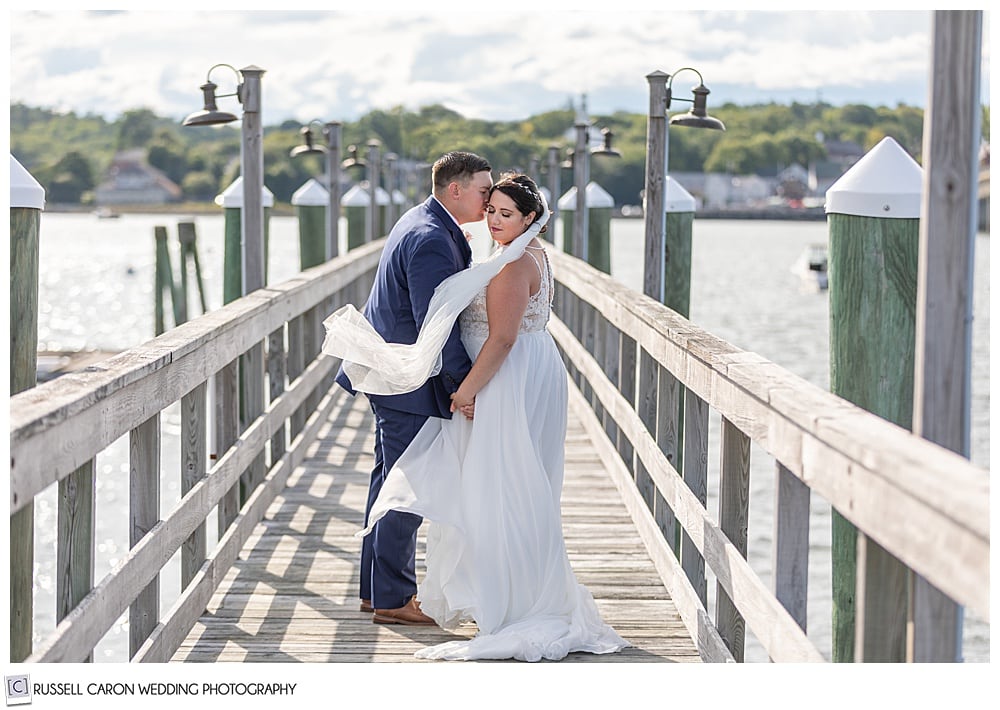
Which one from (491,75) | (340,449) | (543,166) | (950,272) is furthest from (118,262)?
(950,272)

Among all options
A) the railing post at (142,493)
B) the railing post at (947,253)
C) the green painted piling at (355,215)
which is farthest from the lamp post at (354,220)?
the railing post at (947,253)

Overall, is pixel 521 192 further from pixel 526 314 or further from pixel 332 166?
pixel 332 166

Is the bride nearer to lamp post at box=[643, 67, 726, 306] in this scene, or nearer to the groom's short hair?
the groom's short hair

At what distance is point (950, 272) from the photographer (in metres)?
2.16

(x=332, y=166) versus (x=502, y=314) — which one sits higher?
(x=332, y=166)

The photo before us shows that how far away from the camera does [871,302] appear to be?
354 centimetres

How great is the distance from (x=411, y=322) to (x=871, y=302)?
153 cm

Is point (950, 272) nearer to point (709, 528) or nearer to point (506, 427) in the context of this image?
point (709, 528)

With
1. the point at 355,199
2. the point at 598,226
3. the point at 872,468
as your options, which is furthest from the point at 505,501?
the point at 355,199

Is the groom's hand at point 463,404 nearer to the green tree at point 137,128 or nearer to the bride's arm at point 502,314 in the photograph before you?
the bride's arm at point 502,314

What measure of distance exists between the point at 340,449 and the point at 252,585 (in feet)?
9.27

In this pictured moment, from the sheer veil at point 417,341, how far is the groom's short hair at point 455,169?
25 cm

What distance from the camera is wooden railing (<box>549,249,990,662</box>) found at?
2.02 metres

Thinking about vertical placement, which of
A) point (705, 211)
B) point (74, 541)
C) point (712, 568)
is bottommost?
point (712, 568)
